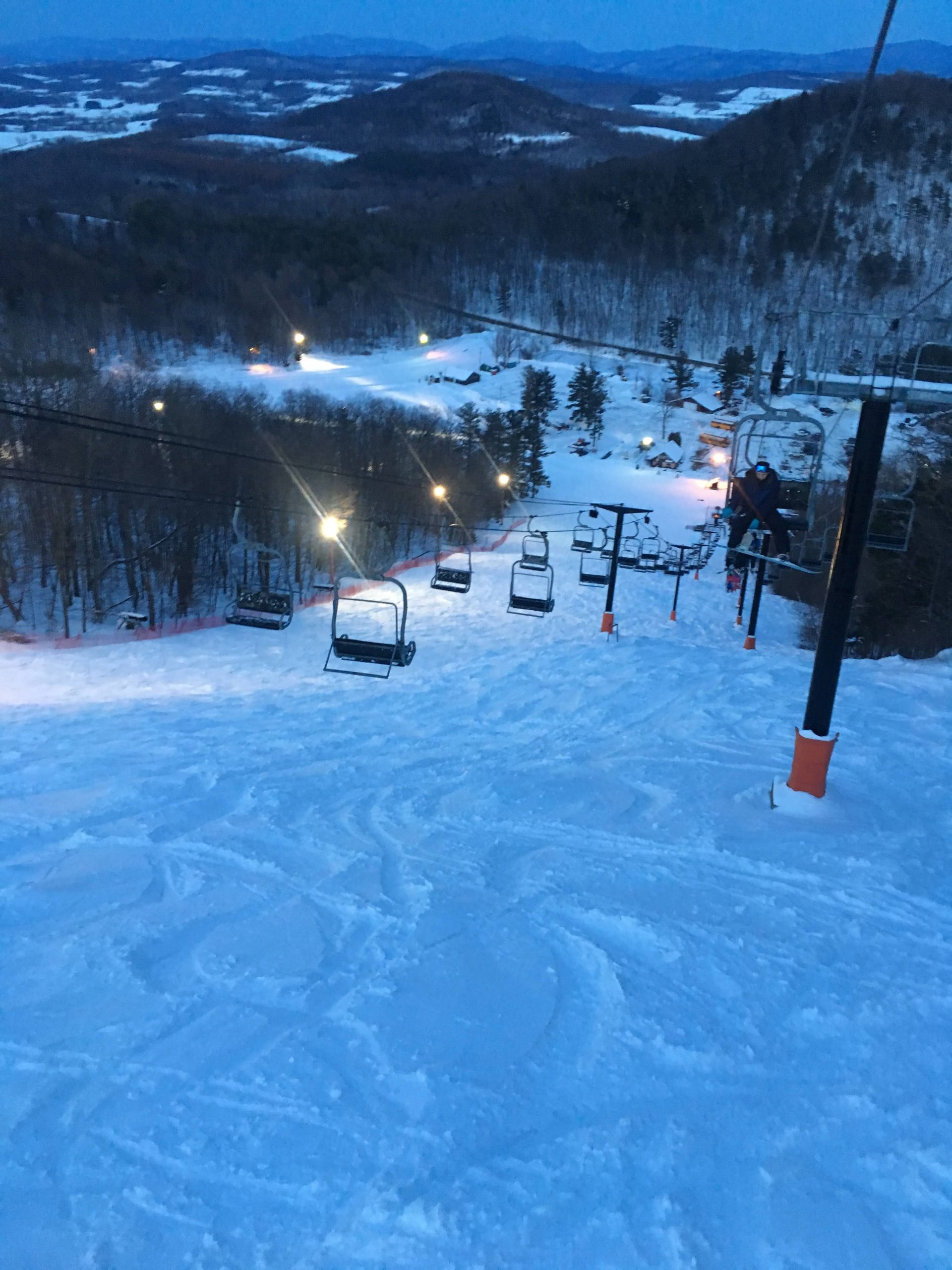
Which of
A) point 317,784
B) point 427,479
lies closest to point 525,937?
point 317,784

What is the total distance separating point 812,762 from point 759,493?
4.36m

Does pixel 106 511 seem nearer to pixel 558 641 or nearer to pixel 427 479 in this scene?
pixel 427 479

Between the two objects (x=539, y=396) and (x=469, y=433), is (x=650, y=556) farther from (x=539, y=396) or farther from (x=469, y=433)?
(x=539, y=396)

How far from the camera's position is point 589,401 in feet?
222

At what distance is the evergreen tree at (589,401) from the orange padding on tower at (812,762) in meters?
63.5

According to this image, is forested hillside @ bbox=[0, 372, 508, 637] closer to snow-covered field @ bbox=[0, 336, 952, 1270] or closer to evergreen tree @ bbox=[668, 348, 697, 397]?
snow-covered field @ bbox=[0, 336, 952, 1270]

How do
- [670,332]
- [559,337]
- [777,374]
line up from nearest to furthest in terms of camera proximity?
[777,374]
[559,337]
[670,332]

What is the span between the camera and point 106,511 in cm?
3428

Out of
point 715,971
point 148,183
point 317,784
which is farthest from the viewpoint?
point 148,183

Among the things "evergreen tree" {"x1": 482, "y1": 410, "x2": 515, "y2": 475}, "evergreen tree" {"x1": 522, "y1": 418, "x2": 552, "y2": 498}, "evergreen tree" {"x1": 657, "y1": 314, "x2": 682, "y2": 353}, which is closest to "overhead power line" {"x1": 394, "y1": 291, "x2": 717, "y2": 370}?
"evergreen tree" {"x1": 482, "y1": 410, "x2": 515, "y2": 475}

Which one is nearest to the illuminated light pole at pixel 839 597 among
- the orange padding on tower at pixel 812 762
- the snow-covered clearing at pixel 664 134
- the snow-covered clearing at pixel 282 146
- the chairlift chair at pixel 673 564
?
the orange padding on tower at pixel 812 762

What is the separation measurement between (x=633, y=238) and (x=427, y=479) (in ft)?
277

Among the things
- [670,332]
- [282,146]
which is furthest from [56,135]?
[670,332]

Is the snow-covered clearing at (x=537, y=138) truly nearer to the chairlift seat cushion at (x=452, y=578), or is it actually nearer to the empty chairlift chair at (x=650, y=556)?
the empty chairlift chair at (x=650, y=556)
